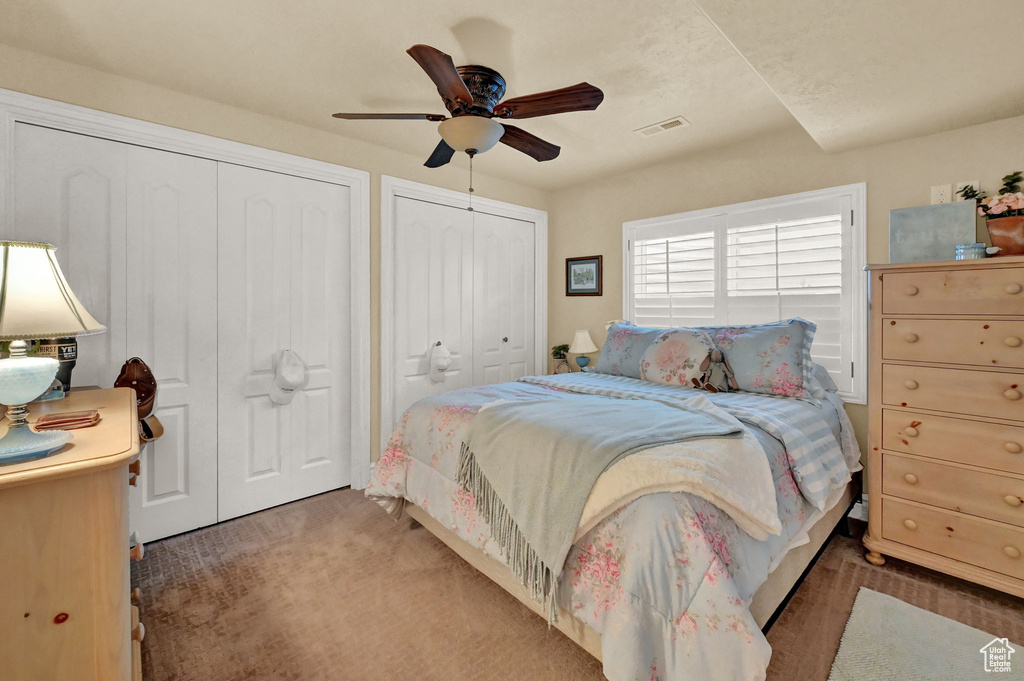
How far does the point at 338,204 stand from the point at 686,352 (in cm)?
247

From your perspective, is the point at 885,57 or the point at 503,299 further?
the point at 503,299

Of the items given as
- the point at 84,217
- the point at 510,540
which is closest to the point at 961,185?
the point at 510,540

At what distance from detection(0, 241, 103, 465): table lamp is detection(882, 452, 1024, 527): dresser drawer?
3073mm

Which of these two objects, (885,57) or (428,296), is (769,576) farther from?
(428,296)

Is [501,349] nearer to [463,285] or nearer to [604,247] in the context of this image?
[463,285]

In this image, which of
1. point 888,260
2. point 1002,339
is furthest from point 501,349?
point 1002,339

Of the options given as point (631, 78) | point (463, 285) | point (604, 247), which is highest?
point (631, 78)

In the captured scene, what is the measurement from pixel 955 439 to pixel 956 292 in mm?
647

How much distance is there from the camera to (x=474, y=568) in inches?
86.9

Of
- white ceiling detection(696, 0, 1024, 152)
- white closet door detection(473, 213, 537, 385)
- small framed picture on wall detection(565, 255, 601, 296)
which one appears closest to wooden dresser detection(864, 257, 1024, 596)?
white ceiling detection(696, 0, 1024, 152)

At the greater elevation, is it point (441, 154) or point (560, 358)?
point (441, 154)

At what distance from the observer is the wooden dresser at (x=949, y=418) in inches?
74.8

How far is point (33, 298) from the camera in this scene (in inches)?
43.0

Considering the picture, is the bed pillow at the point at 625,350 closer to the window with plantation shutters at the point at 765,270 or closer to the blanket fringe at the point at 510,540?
the window with plantation shutters at the point at 765,270
